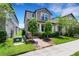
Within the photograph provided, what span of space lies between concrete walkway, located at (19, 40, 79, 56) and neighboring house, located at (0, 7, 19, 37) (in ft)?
1.08

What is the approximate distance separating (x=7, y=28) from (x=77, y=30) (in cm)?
88

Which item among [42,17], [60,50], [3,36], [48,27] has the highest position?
[42,17]

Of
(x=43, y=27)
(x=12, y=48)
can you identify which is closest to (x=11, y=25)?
(x=12, y=48)

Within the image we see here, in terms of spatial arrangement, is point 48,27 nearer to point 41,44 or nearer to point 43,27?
point 43,27

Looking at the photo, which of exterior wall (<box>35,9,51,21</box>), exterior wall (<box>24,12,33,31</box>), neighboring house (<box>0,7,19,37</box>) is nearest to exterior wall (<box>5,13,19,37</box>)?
neighboring house (<box>0,7,19,37</box>)

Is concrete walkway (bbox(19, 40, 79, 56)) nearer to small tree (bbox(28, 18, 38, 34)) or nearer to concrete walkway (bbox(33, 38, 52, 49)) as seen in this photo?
concrete walkway (bbox(33, 38, 52, 49))

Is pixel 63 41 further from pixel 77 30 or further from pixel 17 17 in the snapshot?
pixel 17 17

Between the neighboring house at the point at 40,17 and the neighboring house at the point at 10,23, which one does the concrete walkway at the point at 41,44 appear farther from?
the neighboring house at the point at 10,23

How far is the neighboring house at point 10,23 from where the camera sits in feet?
9.89

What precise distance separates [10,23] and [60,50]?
710 millimetres

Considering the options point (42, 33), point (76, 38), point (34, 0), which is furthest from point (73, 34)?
point (34, 0)

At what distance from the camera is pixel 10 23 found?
3043 millimetres

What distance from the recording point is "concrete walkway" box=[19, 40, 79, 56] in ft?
9.83

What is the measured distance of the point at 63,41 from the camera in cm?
→ 309
